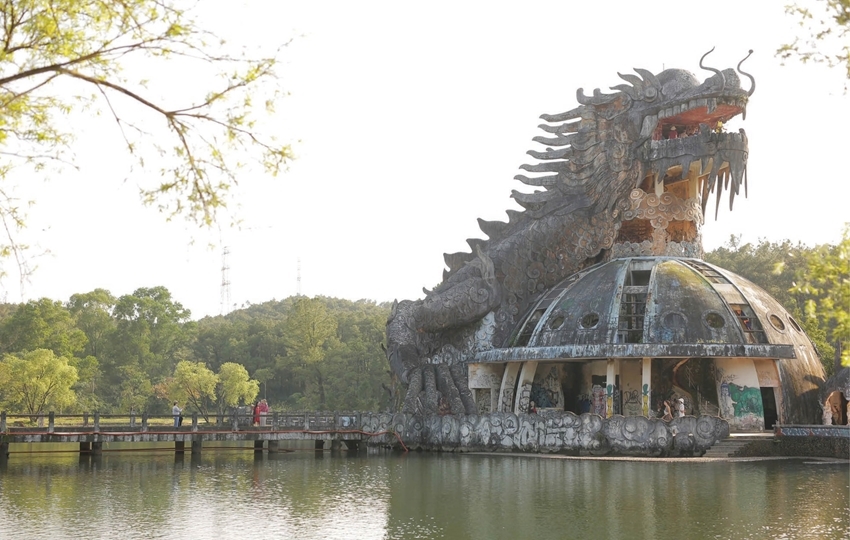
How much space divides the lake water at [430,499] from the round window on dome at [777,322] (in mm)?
6696

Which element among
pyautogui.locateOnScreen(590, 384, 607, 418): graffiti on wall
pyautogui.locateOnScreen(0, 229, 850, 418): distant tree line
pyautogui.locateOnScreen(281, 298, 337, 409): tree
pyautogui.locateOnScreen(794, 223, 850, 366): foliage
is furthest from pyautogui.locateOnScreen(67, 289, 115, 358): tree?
pyautogui.locateOnScreen(794, 223, 850, 366): foliage

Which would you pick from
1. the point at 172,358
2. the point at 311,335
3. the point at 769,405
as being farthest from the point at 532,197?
the point at 172,358

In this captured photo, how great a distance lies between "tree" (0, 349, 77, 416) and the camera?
178 feet

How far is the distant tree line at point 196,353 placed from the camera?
5609 centimetres

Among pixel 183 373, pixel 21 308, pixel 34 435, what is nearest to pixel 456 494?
pixel 34 435

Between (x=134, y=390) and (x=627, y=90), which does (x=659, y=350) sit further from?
(x=134, y=390)

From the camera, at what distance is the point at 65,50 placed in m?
10.9

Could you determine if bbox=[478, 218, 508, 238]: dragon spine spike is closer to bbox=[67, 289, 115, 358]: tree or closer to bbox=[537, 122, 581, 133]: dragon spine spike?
bbox=[537, 122, 581, 133]: dragon spine spike

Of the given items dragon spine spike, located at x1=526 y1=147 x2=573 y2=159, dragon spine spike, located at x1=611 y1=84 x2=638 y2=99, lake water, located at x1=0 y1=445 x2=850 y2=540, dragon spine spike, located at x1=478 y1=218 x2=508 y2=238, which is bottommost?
lake water, located at x1=0 y1=445 x2=850 y2=540

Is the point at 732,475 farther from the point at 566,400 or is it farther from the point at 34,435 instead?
the point at 34,435

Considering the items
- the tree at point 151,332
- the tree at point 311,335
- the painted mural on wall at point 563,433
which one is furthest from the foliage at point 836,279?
the tree at point 151,332

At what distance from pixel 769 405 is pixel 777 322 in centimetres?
316

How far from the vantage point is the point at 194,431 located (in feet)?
113

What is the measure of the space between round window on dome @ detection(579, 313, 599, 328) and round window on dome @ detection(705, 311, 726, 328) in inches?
150
